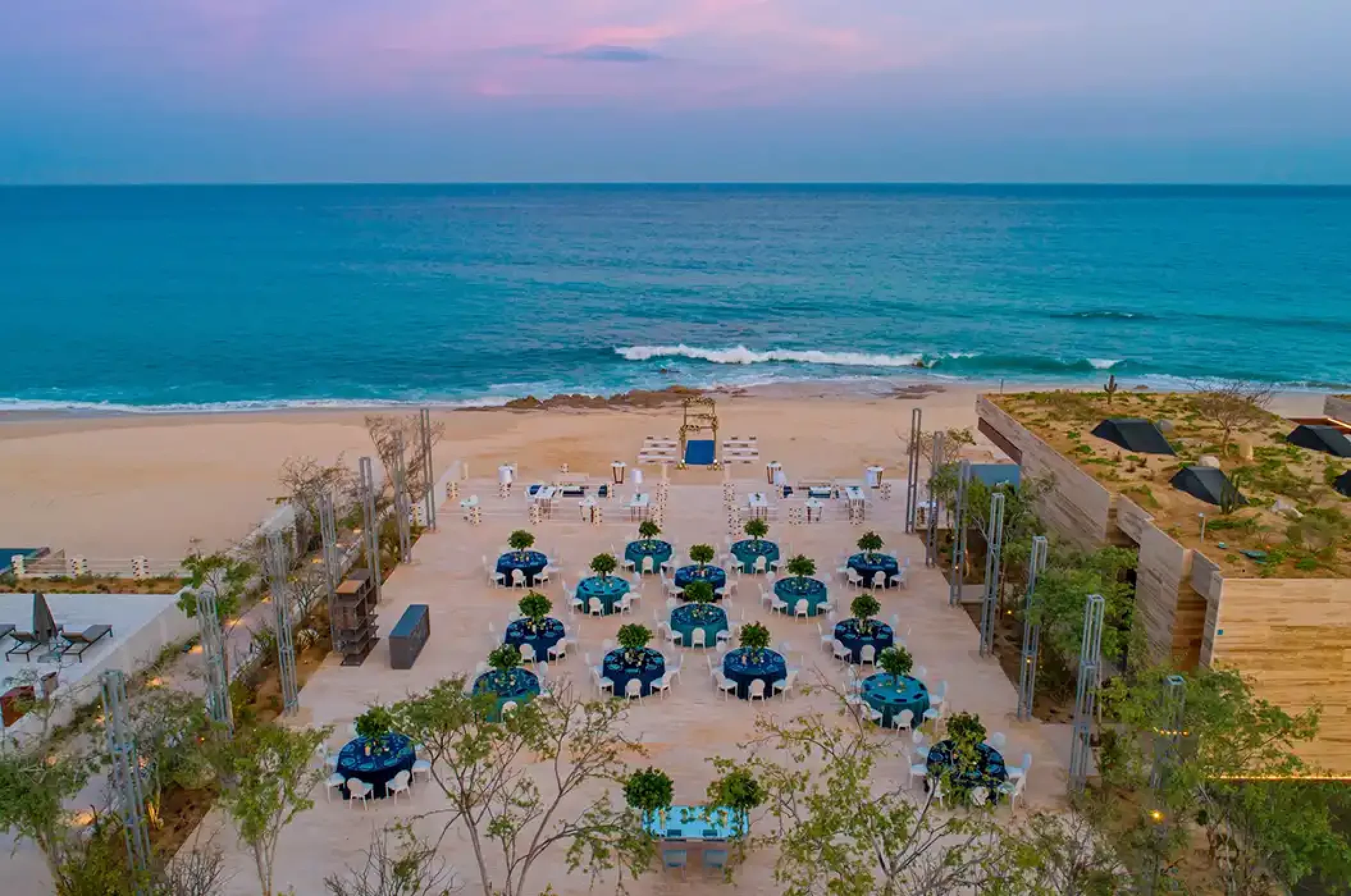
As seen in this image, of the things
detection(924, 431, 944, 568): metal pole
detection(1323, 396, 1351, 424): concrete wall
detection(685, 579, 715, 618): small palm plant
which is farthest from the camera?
detection(1323, 396, 1351, 424): concrete wall

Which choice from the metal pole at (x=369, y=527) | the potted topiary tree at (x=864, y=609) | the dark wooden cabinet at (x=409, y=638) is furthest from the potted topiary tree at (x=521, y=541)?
the potted topiary tree at (x=864, y=609)

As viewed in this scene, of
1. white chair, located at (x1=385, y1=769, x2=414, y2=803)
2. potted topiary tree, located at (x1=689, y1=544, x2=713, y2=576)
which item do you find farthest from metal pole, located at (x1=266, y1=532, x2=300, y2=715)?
potted topiary tree, located at (x1=689, y1=544, x2=713, y2=576)

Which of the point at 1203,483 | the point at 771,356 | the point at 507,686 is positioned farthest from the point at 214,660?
the point at 771,356

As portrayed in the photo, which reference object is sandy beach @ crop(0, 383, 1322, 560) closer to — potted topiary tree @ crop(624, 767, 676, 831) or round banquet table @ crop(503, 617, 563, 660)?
round banquet table @ crop(503, 617, 563, 660)

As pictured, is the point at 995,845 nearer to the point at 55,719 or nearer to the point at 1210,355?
the point at 55,719

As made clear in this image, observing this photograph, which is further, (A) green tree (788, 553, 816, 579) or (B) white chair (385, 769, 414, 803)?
(A) green tree (788, 553, 816, 579)

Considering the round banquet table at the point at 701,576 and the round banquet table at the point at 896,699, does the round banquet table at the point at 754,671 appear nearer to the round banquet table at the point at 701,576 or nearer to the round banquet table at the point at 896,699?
the round banquet table at the point at 896,699

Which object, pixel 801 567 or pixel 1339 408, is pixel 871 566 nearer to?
pixel 801 567
